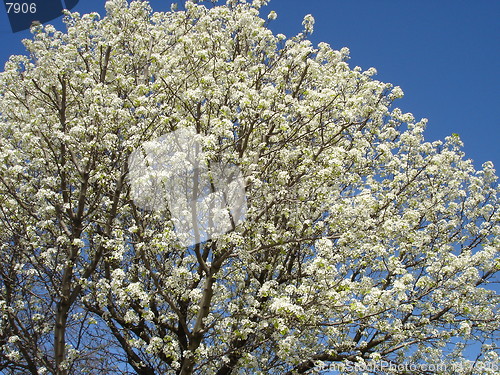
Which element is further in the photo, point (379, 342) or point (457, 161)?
point (457, 161)

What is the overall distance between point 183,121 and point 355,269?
625 cm

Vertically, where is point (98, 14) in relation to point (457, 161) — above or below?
above

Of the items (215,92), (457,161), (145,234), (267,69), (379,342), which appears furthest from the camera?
(457,161)

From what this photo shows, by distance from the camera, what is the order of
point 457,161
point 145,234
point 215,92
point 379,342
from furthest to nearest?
1. point 457,161
2. point 379,342
3. point 215,92
4. point 145,234

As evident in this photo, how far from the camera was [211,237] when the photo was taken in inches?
418

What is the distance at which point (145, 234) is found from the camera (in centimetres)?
1064

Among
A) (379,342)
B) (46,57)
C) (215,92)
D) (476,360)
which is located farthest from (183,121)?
(476,360)

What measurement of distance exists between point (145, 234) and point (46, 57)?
5.24 meters

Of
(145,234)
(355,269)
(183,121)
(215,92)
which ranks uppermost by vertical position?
(215,92)

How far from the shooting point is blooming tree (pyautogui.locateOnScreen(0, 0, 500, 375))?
413 inches

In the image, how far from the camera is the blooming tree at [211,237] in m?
10.5

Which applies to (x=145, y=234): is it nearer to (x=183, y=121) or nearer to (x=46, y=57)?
(x=183, y=121)

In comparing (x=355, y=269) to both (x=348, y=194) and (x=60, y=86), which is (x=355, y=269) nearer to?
(x=348, y=194)

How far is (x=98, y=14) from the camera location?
12.9 metres
